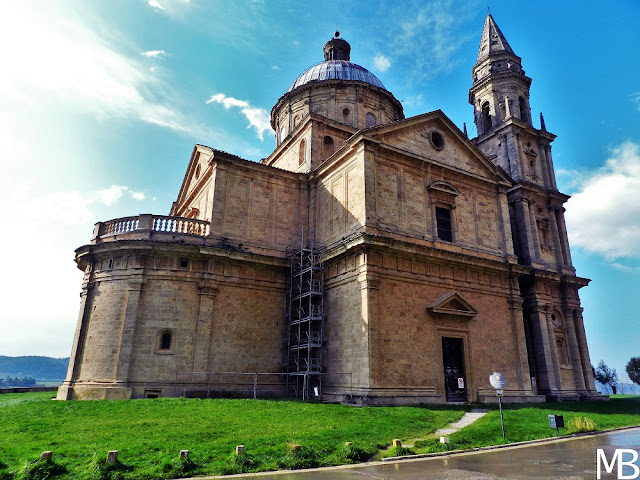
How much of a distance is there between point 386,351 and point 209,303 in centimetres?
867

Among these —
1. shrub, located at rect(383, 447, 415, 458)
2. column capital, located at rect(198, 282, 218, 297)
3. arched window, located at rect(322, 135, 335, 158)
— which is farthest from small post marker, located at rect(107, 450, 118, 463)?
arched window, located at rect(322, 135, 335, 158)

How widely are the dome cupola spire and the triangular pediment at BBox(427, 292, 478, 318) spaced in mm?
26577

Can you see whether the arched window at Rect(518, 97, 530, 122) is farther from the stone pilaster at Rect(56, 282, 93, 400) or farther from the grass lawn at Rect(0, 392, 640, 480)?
the stone pilaster at Rect(56, 282, 93, 400)

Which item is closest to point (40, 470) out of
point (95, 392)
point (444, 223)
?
point (95, 392)

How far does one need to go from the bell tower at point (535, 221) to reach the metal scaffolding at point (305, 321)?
520 inches

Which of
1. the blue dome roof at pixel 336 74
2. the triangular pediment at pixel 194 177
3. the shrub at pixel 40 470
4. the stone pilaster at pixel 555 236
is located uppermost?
the blue dome roof at pixel 336 74

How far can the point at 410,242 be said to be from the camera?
829 inches

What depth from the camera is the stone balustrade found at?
21500 mm

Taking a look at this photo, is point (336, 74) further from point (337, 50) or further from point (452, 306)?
point (452, 306)

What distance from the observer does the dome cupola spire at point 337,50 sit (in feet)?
130

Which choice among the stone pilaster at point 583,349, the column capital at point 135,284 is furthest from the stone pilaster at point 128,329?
the stone pilaster at point 583,349

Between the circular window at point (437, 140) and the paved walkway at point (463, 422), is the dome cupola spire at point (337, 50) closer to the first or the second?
the circular window at point (437, 140)

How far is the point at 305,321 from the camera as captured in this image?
21594mm

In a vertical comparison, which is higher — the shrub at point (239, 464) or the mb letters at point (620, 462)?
the mb letters at point (620, 462)
